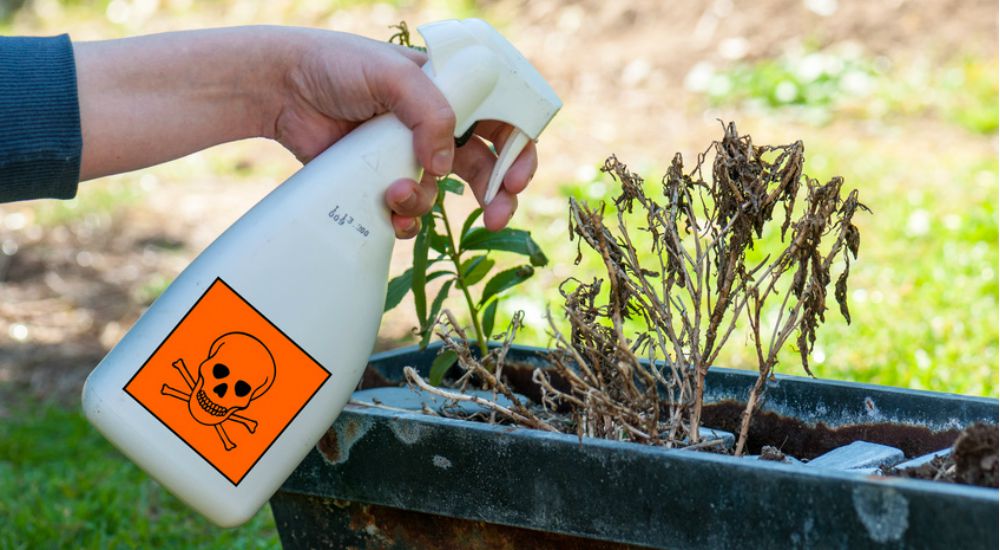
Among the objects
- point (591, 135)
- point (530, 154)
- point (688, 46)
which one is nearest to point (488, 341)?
point (530, 154)

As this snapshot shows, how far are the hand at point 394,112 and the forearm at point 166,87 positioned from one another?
0.04 m

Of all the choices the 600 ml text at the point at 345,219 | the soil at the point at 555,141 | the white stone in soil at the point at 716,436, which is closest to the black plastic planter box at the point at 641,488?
the white stone in soil at the point at 716,436

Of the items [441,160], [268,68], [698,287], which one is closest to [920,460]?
[698,287]

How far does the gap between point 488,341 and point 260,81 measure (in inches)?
22.6

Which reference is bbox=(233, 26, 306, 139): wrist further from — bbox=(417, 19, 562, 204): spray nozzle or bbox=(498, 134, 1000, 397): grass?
bbox=(498, 134, 1000, 397): grass

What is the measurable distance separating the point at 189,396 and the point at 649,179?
2778mm

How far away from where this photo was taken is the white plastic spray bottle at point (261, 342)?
4.10 feet

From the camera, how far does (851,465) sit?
49.8 inches

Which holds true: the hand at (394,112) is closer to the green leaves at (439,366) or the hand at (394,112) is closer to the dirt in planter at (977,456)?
the green leaves at (439,366)

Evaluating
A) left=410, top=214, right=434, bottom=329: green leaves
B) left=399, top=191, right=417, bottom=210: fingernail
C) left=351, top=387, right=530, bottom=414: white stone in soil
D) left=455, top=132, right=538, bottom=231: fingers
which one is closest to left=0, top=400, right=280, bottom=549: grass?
left=351, top=387, right=530, bottom=414: white stone in soil

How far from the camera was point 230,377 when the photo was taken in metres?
1.26

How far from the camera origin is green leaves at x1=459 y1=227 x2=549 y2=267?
5.35ft

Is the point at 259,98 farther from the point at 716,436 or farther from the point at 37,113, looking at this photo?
the point at 716,436

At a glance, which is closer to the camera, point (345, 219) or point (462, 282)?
point (345, 219)
